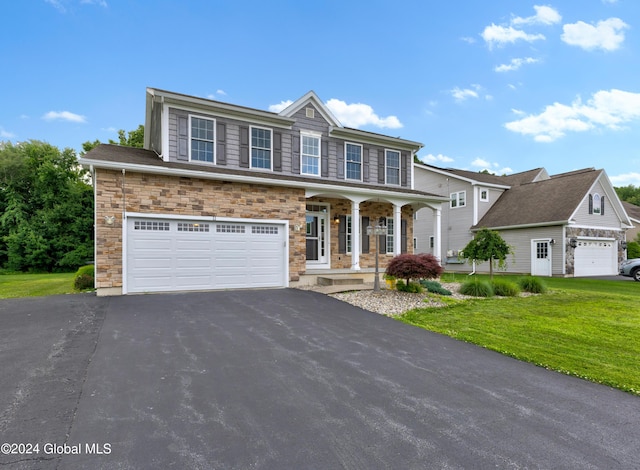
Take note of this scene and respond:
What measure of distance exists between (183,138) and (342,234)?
22.5 ft

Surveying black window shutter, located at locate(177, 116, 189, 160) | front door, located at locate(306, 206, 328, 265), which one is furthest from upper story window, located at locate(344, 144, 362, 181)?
black window shutter, located at locate(177, 116, 189, 160)

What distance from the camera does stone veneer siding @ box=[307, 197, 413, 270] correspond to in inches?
521

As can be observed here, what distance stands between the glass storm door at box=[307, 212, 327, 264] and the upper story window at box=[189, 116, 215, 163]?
14.4 ft

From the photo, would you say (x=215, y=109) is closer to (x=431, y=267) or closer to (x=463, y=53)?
(x=431, y=267)

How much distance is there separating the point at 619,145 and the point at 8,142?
4481 centimetres

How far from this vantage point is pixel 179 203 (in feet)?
30.9

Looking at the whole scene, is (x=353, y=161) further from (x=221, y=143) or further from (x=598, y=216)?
(x=598, y=216)

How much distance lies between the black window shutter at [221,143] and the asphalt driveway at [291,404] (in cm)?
679

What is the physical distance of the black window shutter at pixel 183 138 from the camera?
1046 cm

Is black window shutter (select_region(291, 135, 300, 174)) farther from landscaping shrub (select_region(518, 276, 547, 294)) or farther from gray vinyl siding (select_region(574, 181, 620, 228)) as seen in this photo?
gray vinyl siding (select_region(574, 181, 620, 228))


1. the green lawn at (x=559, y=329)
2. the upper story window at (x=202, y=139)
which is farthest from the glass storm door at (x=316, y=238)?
the green lawn at (x=559, y=329)

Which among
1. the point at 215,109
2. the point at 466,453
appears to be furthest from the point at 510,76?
the point at 466,453

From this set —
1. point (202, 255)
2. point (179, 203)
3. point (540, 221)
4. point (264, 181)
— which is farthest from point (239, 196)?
point (540, 221)

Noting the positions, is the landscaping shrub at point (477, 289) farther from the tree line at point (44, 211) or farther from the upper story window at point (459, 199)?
the tree line at point (44, 211)
